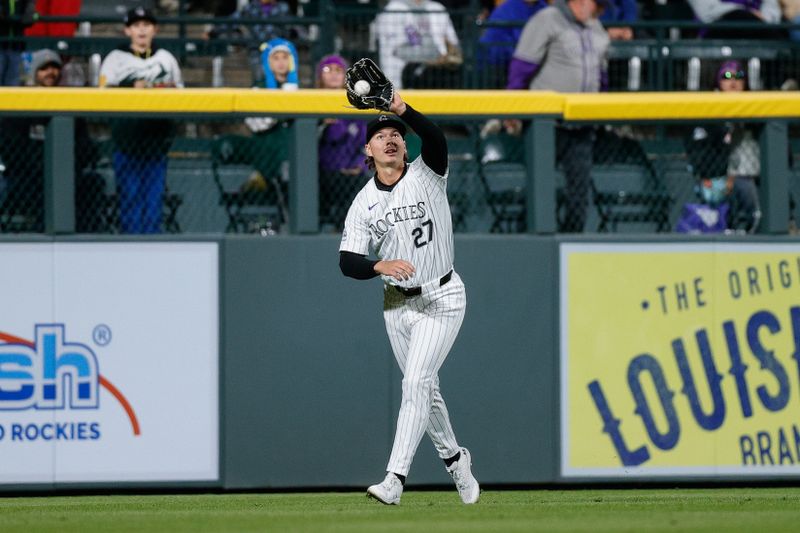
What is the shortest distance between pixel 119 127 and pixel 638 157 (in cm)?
326

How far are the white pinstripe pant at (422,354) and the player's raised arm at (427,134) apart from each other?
24.4 inches

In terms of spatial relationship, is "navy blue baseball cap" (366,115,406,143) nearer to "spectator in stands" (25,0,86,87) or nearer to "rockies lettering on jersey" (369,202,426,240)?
"rockies lettering on jersey" (369,202,426,240)

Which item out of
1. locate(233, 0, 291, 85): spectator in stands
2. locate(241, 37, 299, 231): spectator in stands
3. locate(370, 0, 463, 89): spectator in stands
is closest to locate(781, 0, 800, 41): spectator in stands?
locate(370, 0, 463, 89): spectator in stands

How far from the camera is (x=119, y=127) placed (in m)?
8.56

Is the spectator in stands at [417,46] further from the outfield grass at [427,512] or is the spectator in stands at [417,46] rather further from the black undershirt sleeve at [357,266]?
the black undershirt sleeve at [357,266]

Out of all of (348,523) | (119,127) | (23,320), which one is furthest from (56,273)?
(348,523)

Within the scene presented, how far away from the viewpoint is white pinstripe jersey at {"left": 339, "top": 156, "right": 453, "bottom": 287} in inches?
271

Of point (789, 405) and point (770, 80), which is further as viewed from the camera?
point (770, 80)

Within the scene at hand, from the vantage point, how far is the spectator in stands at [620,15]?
12.1 meters

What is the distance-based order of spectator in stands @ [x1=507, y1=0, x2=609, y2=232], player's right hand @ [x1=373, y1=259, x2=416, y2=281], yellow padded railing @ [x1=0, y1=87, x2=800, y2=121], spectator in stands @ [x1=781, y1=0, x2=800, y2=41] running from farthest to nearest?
1. spectator in stands @ [x1=781, y1=0, x2=800, y2=41]
2. spectator in stands @ [x1=507, y1=0, x2=609, y2=232]
3. yellow padded railing @ [x1=0, y1=87, x2=800, y2=121]
4. player's right hand @ [x1=373, y1=259, x2=416, y2=281]

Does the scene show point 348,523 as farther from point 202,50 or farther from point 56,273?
point 202,50

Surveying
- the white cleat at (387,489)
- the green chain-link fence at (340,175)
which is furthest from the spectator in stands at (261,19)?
the white cleat at (387,489)

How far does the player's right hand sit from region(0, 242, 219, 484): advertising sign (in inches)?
90.0

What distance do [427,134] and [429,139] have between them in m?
0.06
